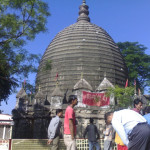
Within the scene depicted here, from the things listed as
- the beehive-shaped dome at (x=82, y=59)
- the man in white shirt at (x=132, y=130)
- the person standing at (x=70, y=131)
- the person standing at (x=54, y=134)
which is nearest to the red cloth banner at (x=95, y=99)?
the beehive-shaped dome at (x=82, y=59)

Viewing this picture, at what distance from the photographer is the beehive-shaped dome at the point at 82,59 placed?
700 inches

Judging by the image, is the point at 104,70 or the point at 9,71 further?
the point at 104,70

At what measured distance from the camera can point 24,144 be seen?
241 inches

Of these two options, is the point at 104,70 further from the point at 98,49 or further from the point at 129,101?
the point at 129,101

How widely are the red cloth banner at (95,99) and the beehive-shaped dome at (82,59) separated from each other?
3.43m

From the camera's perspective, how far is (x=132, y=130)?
2498 millimetres

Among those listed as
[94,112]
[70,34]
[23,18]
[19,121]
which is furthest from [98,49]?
[23,18]

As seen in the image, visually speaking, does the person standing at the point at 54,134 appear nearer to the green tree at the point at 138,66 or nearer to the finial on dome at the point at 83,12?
the green tree at the point at 138,66

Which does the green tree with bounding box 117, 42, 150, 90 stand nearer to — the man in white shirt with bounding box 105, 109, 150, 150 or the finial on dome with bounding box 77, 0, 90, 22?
the finial on dome with bounding box 77, 0, 90, 22

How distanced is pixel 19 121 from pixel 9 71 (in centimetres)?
750

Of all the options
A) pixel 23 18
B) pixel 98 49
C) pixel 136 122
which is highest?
pixel 98 49

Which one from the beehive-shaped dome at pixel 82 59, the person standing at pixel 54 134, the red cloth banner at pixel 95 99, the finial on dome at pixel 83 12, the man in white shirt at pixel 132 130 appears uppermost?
the finial on dome at pixel 83 12

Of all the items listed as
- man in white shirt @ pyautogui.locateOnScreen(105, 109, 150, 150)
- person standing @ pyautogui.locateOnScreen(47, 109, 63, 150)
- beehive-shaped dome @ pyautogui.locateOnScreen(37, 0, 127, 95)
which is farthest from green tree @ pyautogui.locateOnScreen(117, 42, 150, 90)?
man in white shirt @ pyautogui.locateOnScreen(105, 109, 150, 150)

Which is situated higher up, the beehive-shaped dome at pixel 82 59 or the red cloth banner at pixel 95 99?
the beehive-shaped dome at pixel 82 59
